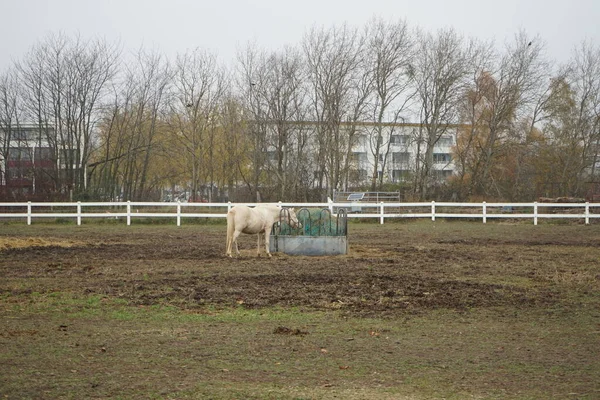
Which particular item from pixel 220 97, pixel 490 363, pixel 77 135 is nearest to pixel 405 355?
pixel 490 363

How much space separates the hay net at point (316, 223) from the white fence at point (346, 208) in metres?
12.6

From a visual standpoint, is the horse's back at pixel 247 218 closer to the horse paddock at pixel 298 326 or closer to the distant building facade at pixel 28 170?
the horse paddock at pixel 298 326

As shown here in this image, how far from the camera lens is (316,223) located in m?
19.7

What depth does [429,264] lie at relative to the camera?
1756 cm

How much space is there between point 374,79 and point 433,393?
1742 inches

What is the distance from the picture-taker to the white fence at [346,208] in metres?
34.6

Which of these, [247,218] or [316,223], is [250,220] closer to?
[247,218]

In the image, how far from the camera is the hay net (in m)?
19.7

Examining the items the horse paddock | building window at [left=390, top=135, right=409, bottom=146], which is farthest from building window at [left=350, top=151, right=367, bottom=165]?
the horse paddock

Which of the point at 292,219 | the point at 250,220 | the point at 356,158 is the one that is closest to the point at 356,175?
the point at 356,158

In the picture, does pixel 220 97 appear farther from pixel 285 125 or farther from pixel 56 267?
pixel 56 267

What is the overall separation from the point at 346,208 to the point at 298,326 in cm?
2954

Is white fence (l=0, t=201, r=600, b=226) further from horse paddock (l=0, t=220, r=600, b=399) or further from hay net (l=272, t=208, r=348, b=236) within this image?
horse paddock (l=0, t=220, r=600, b=399)

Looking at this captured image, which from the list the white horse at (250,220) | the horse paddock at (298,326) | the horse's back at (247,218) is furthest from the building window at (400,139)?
the horse paddock at (298,326)
